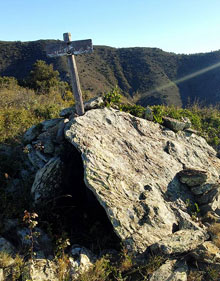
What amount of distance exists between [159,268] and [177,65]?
82267 mm

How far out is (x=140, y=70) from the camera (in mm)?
70000

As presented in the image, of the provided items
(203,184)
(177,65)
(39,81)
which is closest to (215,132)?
(203,184)

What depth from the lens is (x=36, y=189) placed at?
5141 millimetres

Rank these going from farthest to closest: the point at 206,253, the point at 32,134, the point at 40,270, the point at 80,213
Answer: the point at 32,134, the point at 80,213, the point at 206,253, the point at 40,270

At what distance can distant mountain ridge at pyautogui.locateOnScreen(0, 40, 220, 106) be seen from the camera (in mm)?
52562

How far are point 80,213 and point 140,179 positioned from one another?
1.89 metres

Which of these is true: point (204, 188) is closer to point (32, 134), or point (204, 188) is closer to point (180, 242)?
point (180, 242)

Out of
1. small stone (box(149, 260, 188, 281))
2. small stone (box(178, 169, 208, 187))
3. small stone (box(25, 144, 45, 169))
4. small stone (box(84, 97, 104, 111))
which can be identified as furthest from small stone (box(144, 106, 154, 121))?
small stone (box(149, 260, 188, 281))

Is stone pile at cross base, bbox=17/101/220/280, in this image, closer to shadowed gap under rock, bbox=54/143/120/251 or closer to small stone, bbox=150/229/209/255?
small stone, bbox=150/229/209/255

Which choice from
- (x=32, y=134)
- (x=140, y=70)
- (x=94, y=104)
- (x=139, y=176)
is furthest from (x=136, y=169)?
(x=140, y=70)

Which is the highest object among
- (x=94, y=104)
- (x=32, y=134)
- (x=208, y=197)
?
(x=94, y=104)

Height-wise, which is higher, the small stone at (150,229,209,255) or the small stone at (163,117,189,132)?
the small stone at (163,117,189,132)

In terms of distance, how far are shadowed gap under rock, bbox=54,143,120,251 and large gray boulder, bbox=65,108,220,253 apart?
66 centimetres

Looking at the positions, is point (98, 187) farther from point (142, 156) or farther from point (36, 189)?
point (142, 156)
